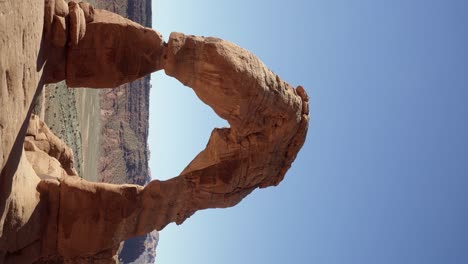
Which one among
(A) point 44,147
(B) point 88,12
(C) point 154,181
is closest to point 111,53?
(B) point 88,12

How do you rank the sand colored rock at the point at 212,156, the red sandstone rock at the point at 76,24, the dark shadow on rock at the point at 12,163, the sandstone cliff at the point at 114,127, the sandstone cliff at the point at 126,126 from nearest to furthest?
the dark shadow on rock at the point at 12,163 → the red sandstone rock at the point at 76,24 → the sand colored rock at the point at 212,156 → the sandstone cliff at the point at 114,127 → the sandstone cliff at the point at 126,126

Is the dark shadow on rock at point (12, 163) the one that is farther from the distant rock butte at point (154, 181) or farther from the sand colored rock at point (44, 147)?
the sand colored rock at point (44, 147)

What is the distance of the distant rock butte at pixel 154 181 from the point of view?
26.2 feet

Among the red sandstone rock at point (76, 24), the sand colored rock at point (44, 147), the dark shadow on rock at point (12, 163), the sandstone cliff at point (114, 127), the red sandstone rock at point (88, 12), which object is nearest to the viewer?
the dark shadow on rock at point (12, 163)

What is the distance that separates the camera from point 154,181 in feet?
29.1

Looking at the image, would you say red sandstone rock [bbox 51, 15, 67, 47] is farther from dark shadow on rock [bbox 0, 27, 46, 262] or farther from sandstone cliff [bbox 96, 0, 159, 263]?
sandstone cliff [bbox 96, 0, 159, 263]

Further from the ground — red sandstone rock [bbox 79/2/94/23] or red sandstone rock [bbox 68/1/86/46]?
red sandstone rock [bbox 79/2/94/23]

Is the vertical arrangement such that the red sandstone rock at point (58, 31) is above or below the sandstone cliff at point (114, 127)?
below

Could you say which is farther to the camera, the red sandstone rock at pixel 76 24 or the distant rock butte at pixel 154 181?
the distant rock butte at pixel 154 181

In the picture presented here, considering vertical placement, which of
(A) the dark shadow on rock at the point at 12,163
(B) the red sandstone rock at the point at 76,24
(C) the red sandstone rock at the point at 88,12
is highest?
(C) the red sandstone rock at the point at 88,12

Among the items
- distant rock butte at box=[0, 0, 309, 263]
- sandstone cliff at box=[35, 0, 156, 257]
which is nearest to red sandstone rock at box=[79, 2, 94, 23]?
distant rock butte at box=[0, 0, 309, 263]

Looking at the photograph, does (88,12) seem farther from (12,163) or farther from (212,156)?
(212,156)

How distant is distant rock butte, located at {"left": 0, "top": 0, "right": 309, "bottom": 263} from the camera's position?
7977mm

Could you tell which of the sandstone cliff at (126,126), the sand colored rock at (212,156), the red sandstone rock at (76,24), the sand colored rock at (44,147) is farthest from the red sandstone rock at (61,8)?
the sandstone cliff at (126,126)
